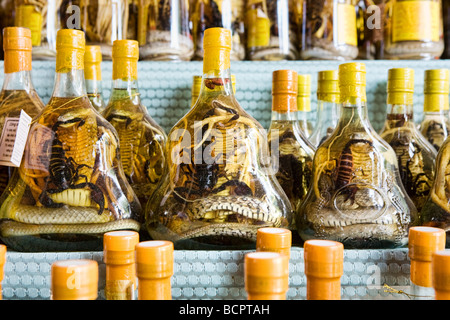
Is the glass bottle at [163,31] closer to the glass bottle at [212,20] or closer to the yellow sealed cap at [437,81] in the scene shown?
the glass bottle at [212,20]

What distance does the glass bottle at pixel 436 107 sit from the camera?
75cm

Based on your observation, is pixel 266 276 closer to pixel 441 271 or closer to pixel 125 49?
pixel 441 271

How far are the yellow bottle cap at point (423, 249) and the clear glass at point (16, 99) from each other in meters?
0.52

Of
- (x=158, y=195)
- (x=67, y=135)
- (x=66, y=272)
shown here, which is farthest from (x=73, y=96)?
(x=66, y=272)

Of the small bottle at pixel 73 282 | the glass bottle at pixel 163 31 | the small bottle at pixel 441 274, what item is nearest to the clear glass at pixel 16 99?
the glass bottle at pixel 163 31

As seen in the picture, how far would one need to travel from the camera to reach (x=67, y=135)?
564 mm

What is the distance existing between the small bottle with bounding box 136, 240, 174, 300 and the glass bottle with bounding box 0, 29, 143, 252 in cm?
15

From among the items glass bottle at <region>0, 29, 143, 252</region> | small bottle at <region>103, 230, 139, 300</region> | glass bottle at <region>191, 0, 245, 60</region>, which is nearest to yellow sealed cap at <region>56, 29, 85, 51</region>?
glass bottle at <region>0, 29, 143, 252</region>

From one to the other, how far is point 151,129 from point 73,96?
0.14m

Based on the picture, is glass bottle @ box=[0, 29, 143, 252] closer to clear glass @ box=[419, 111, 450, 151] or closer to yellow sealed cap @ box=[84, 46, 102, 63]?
yellow sealed cap @ box=[84, 46, 102, 63]

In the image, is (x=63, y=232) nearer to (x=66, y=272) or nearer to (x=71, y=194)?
(x=71, y=194)

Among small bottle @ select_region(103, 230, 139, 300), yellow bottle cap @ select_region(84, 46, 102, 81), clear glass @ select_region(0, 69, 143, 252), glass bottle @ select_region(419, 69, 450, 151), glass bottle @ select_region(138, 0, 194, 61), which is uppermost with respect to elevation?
glass bottle @ select_region(138, 0, 194, 61)

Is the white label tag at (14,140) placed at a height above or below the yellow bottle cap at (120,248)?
above

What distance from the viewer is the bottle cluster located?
85 cm
